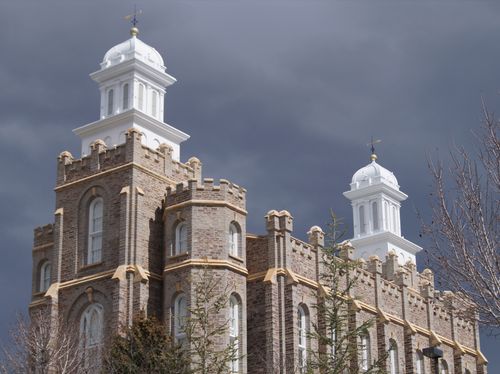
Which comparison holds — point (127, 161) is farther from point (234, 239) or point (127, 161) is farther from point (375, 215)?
point (375, 215)

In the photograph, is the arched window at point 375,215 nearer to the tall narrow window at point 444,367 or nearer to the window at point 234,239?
the tall narrow window at point 444,367

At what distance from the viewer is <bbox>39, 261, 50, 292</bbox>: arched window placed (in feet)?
158

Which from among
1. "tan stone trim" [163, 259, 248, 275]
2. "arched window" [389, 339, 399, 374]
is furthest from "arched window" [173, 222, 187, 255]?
"arched window" [389, 339, 399, 374]

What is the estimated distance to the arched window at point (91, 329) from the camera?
42906mm

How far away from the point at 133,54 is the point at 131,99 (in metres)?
2.45

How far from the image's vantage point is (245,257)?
44.8 meters

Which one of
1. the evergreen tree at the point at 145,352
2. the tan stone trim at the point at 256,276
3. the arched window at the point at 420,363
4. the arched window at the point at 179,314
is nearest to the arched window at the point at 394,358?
the arched window at the point at 420,363

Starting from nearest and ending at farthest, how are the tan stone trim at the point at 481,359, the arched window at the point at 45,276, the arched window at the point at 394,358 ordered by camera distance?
the arched window at the point at 45,276 < the arched window at the point at 394,358 < the tan stone trim at the point at 481,359

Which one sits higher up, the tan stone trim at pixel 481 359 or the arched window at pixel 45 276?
the arched window at pixel 45 276

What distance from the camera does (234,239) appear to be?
44.5 m

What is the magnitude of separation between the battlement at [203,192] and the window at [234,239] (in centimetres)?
90

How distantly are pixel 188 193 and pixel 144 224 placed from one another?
2128 mm

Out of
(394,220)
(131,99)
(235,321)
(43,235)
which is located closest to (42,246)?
(43,235)

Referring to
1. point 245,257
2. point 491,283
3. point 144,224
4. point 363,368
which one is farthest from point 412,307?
point 491,283
